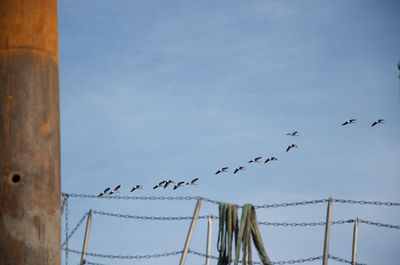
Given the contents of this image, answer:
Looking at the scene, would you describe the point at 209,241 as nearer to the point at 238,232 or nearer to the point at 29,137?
the point at 238,232

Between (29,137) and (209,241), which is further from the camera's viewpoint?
(209,241)

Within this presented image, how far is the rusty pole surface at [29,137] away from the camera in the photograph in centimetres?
1290

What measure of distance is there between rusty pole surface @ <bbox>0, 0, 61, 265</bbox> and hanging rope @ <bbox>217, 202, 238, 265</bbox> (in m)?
4.30

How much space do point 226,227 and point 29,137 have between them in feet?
17.7

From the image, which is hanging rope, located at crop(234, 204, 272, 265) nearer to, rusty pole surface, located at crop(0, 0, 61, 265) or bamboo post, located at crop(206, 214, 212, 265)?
bamboo post, located at crop(206, 214, 212, 265)

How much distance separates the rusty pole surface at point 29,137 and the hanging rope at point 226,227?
169 inches

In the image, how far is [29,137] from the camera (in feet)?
43.5

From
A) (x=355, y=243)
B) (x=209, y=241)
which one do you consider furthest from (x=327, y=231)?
(x=209, y=241)

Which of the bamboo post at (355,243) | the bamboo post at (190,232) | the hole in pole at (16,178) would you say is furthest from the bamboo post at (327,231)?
the hole in pole at (16,178)

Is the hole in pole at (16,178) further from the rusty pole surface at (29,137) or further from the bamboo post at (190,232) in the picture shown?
the bamboo post at (190,232)

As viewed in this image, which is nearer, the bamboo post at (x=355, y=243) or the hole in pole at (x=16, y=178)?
the hole in pole at (x=16, y=178)

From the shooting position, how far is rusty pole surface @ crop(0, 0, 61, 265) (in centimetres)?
1290

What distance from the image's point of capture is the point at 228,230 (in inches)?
643

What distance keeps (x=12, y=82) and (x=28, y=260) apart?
10.9 ft
